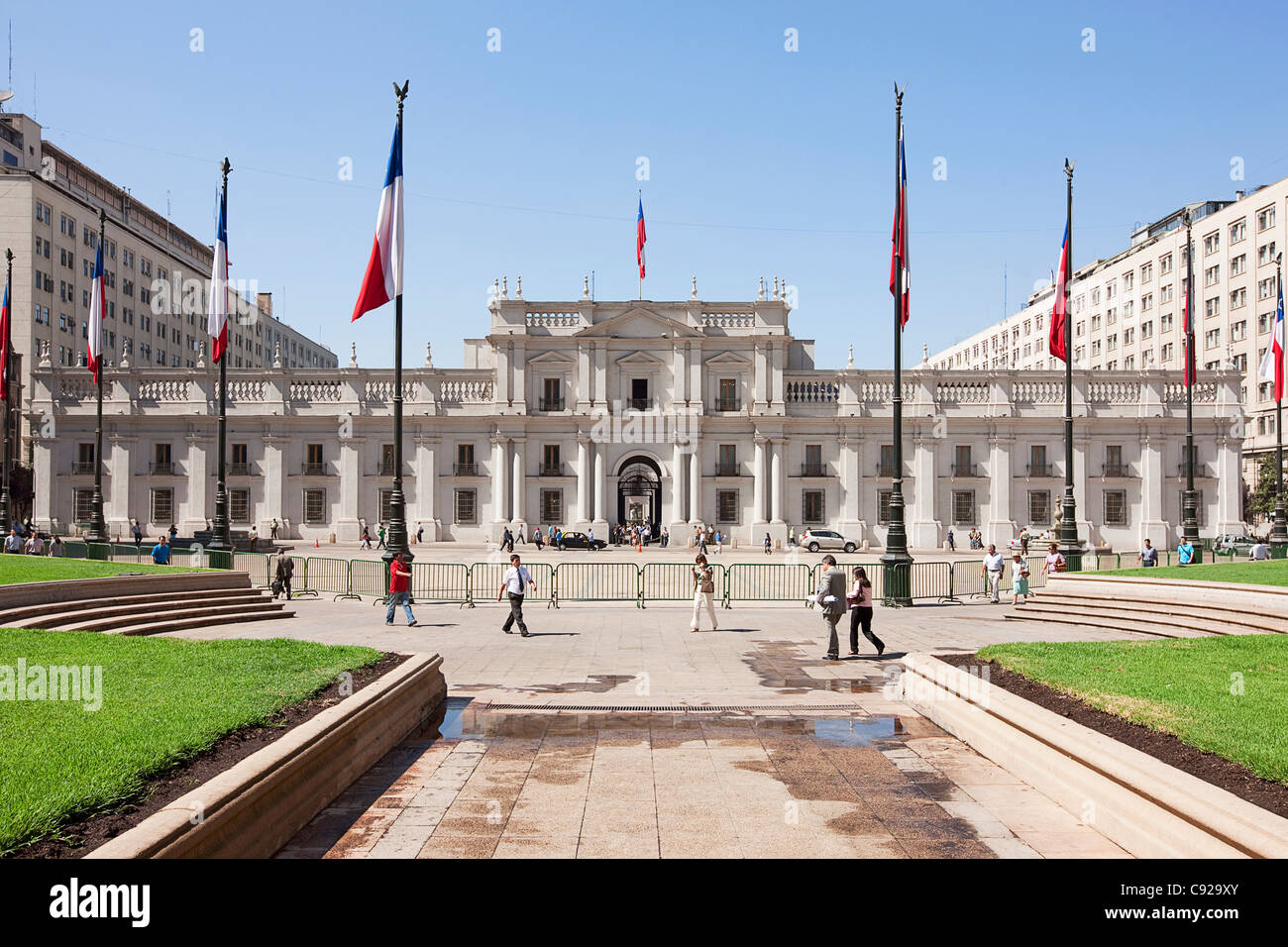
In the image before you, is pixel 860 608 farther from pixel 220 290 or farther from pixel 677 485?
pixel 677 485

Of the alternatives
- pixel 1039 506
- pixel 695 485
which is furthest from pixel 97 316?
pixel 1039 506

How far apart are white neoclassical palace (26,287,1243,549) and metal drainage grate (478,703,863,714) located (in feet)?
142

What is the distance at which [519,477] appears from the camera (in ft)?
182

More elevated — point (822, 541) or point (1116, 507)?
point (1116, 507)

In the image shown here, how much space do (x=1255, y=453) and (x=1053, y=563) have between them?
48.8m

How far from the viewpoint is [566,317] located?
56.5m

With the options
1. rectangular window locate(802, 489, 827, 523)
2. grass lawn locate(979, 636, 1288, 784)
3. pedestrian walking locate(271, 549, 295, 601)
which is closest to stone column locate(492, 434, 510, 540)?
rectangular window locate(802, 489, 827, 523)

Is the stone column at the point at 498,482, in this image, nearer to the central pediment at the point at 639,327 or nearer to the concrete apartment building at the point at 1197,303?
the central pediment at the point at 639,327

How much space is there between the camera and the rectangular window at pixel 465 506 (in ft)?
182

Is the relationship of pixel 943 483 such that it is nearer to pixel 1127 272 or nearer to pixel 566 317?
pixel 566 317

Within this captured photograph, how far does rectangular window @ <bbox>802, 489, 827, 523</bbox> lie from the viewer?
55.6 m

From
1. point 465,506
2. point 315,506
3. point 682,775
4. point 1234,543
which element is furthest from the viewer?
point 465,506

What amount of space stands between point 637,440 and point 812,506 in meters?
11.4

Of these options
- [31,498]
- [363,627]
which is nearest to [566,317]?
[31,498]
